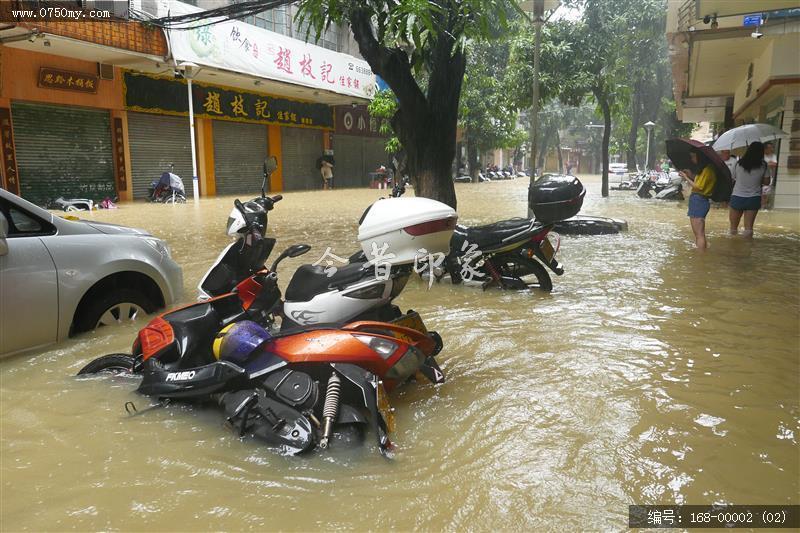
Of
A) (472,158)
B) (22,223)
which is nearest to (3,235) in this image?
(22,223)

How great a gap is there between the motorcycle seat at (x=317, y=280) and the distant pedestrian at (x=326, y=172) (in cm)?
2469

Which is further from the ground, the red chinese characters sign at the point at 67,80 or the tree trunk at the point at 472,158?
the red chinese characters sign at the point at 67,80

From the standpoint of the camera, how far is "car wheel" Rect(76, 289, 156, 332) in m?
4.18

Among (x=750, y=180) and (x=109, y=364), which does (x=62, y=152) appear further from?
(x=750, y=180)

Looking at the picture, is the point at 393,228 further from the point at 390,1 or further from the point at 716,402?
the point at 390,1

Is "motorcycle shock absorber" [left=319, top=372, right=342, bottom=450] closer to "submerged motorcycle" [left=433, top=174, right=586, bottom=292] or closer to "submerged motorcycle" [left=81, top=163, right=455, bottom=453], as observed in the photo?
"submerged motorcycle" [left=81, top=163, right=455, bottom=453]

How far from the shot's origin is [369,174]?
104 ft

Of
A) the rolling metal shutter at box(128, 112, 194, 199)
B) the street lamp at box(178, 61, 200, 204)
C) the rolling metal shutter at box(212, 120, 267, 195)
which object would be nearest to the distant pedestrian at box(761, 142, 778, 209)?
the street lamp at box(178, 61, 200, 204)

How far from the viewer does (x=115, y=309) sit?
437 cm

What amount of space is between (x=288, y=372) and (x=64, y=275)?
2.04 m

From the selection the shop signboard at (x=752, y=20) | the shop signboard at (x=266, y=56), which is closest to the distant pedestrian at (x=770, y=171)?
the shop signboard at (x=752, y=20)

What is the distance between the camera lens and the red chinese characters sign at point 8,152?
15.1m

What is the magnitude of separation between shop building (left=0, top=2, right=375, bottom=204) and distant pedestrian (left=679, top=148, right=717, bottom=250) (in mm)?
13697

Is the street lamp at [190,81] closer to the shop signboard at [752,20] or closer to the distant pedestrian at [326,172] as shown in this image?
the distant pedestrian at [326,172]
